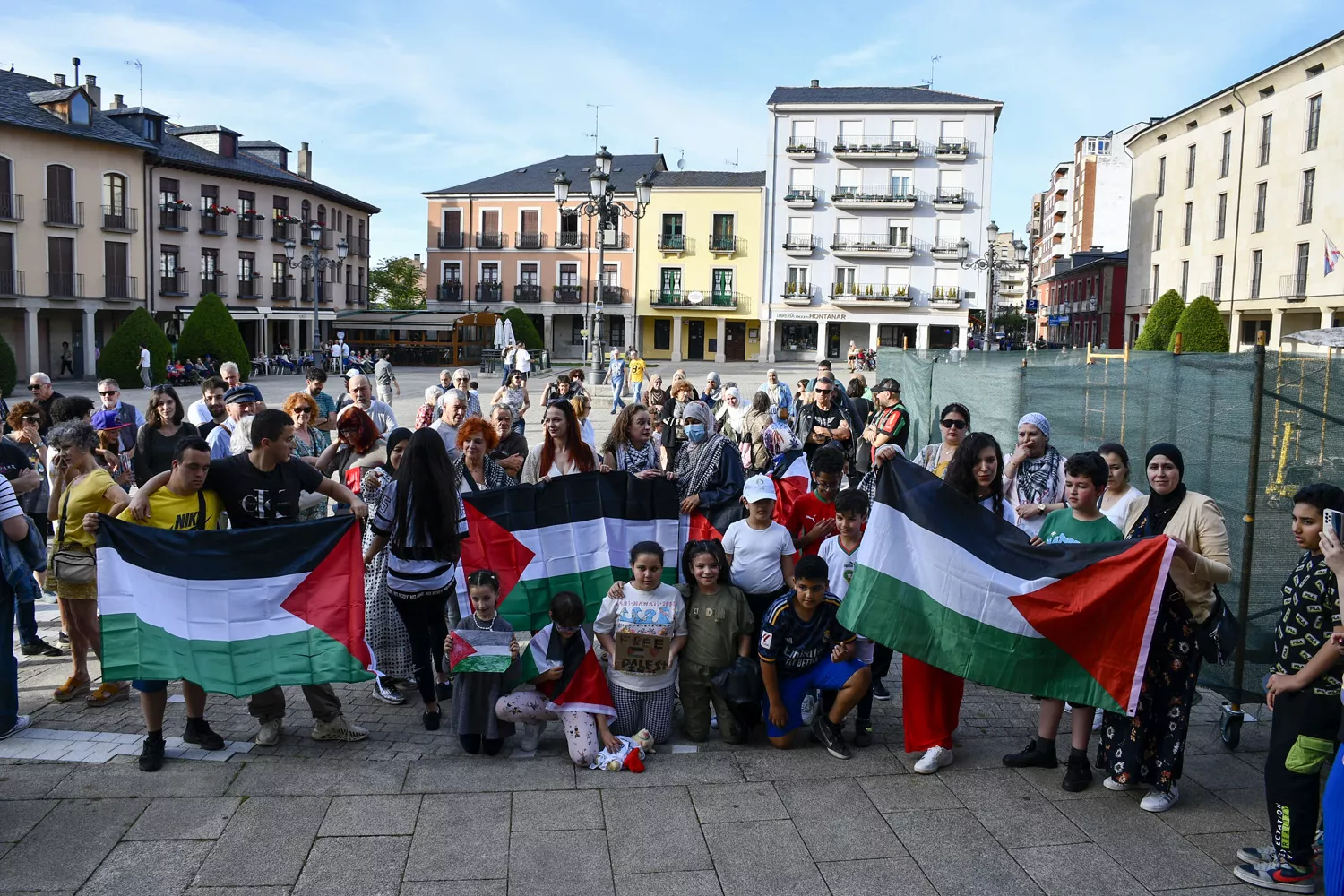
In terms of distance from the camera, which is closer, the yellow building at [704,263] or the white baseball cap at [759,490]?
the white baseball cap at [759,490]

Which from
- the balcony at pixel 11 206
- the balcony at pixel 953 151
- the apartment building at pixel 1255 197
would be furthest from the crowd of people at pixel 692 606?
the balcony at pixel 953 151

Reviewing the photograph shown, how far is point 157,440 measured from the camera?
8211mm

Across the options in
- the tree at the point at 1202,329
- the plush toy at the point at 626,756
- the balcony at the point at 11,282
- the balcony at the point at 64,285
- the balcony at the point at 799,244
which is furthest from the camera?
the balcony at the point at 799,244

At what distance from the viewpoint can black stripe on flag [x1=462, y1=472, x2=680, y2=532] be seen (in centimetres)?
671

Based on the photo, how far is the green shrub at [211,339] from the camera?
38156 millimetres

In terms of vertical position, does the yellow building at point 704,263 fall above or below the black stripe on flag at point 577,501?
above

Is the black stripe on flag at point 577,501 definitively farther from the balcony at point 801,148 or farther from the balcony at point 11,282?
the balcony at point 801,148

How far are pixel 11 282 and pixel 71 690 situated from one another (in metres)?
38.6

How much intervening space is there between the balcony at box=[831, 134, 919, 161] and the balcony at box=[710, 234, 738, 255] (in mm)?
7144

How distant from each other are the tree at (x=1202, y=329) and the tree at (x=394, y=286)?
219 ft

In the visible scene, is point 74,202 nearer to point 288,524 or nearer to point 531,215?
point 531,215

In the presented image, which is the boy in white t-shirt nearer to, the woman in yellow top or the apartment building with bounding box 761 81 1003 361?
the woman in yellow top

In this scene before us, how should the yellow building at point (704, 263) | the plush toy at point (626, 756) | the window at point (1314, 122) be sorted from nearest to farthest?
the plush toy at point (626, 756) → the window at point (1314, 122) → the yellow building at point (704, 263)

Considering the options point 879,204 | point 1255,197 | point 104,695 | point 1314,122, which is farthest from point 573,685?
point 879,204
